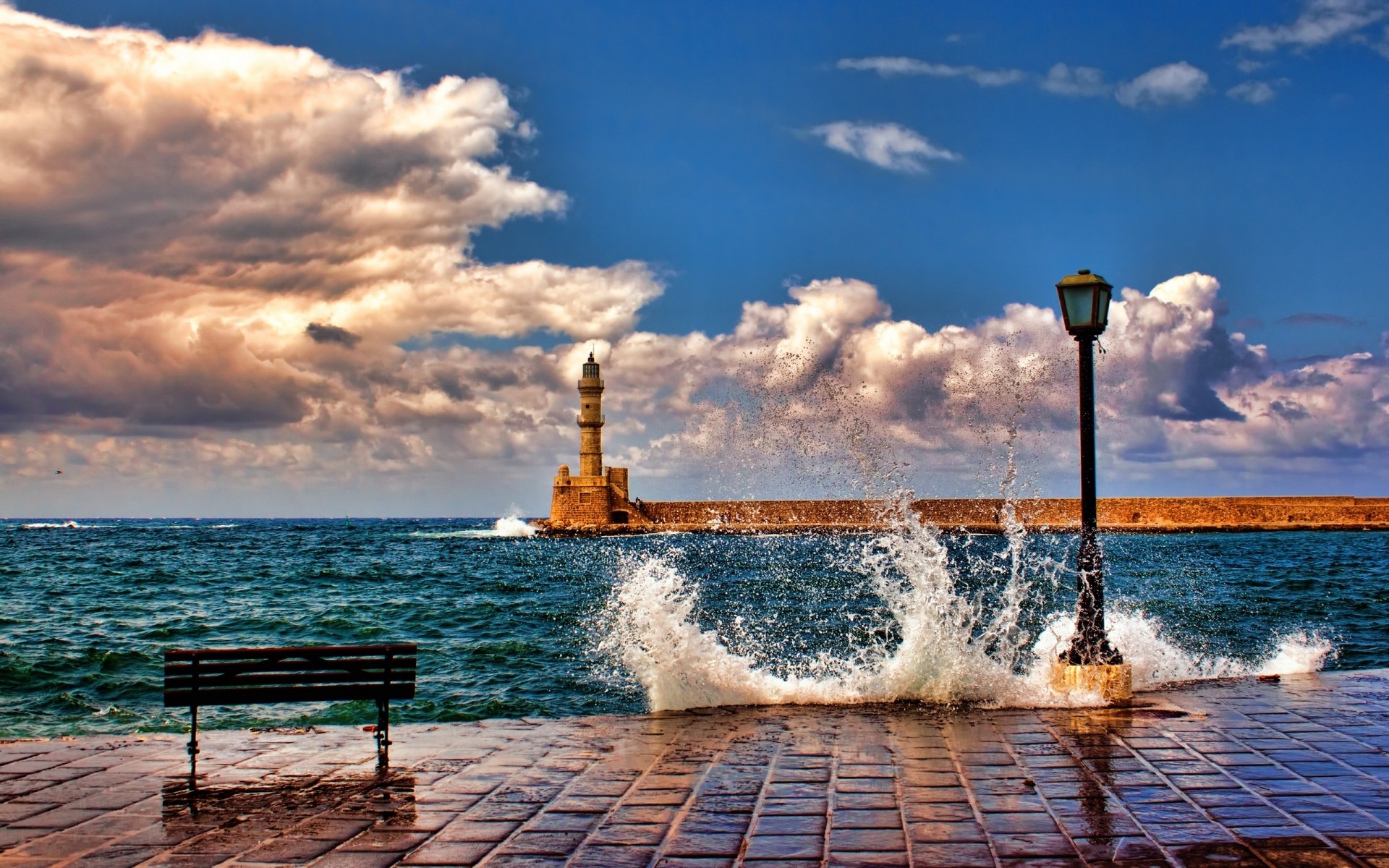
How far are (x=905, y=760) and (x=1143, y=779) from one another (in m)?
1.33

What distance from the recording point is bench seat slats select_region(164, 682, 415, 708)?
6.72m

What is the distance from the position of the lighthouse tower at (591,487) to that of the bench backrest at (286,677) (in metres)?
59.2

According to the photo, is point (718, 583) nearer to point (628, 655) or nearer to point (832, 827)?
point (628, 655)

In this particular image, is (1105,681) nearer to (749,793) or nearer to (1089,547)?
(1089,547)

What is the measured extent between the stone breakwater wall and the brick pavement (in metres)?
63.1

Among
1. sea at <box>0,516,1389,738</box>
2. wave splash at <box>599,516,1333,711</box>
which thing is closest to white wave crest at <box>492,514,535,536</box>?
sea at <box>0,516,1389,738</box>

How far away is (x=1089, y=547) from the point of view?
846cm

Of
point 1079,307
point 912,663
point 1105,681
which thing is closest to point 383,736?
point 912,663

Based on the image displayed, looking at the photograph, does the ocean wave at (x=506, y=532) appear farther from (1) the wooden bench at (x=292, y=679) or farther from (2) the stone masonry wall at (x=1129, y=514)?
(1) the wooden bench at (x=292, y=679)

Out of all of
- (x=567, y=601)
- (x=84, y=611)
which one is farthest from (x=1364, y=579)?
(x=84, y=611)

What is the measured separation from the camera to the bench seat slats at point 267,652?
6730 mm

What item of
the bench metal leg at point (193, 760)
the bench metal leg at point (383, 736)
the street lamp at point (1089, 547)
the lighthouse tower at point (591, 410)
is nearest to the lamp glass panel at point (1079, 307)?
the street lamp at point (1089, 547)

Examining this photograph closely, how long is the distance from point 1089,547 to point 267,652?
6.04 m

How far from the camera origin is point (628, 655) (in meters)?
10.2
